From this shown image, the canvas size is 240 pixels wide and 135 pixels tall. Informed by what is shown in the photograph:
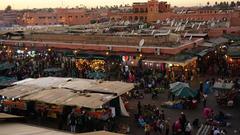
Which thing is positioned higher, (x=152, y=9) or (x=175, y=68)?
(x=152, y=9)

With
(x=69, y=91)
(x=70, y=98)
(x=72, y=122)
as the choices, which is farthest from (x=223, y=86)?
(x=72, y=122)

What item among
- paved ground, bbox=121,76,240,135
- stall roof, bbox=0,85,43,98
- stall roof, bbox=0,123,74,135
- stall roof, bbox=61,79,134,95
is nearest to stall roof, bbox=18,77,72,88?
stall roof, bbox=0,85,43,98

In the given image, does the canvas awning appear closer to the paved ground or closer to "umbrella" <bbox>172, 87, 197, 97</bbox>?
"umbrella" <bbox>172, 87, 197, 97</bbox>

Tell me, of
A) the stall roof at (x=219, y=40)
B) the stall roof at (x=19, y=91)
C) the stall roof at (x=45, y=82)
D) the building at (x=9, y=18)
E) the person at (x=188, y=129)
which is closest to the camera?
the person at (x=188, y=129)

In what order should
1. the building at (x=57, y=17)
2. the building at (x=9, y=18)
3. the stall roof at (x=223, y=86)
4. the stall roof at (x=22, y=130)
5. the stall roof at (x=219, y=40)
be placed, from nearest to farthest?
the stall roof at (x=22, y=130)
the stall roof at (x=223, y=86)
the stall roof at (x=219, y=40)
the building at (x=57, y=17)
the building at (x=9, y=18)

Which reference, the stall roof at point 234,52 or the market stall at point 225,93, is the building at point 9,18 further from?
the market stall at point 225,93

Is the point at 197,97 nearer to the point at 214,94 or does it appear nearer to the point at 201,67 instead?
the point at 214,94

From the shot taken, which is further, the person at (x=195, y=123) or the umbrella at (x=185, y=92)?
the umbrella at (x=185, y=92)

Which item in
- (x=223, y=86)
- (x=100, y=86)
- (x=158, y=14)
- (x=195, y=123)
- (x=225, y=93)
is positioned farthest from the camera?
(x=158, y=14)

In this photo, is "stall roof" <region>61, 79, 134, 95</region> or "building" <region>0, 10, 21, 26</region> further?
"building" <region>0, 10, 21, 26</region>

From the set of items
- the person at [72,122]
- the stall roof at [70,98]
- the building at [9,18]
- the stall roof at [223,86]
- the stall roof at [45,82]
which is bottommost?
the person at [72,122]

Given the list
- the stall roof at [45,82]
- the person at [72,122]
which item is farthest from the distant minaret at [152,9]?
the person at [72,122]

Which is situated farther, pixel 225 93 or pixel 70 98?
pixel 225 93

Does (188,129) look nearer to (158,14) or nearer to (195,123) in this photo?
(195,123)
